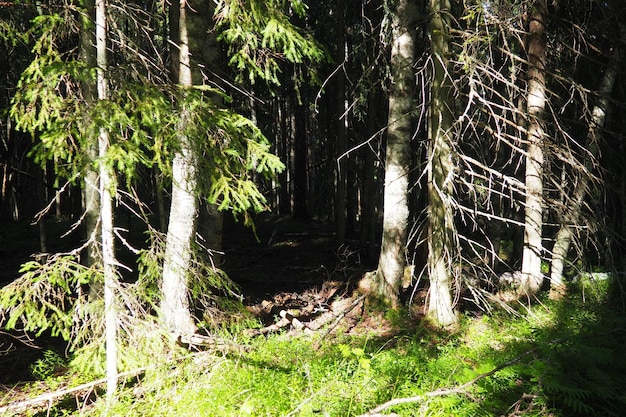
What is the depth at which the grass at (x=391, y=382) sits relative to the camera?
464 centimetres

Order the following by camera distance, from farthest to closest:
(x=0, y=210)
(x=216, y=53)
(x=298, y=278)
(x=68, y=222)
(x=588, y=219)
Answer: (x=0, y=210) < (x=68, y=222) < (x=298, y=278) < (x=216, y=53) < (x=588, y=219)

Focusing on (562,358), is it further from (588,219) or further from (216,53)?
(216,53)

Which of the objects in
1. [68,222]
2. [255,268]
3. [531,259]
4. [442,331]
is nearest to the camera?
[442,331]

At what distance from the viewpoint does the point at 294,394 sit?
503cm

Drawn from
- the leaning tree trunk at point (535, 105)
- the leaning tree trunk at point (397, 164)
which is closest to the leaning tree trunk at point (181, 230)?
the leaning tree trunk at point (397, 164)

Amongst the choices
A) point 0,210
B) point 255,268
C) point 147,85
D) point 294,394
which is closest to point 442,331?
point 294,394

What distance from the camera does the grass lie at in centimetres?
464

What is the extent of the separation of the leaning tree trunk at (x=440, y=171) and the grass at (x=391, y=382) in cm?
116

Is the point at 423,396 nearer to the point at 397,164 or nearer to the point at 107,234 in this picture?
the point at 107,234

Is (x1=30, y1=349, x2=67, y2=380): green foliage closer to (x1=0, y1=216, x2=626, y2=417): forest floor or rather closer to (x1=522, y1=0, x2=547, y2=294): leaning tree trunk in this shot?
(x1=0, y1=216, x2=626, y2=417): forest floor

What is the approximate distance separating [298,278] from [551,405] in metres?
7.77

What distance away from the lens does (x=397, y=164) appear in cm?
846

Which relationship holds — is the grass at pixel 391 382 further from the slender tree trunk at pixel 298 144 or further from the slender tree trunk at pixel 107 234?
the slender tree trunk at pixel 298 144

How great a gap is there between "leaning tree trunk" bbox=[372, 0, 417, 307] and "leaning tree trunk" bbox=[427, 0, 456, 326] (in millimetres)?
966
